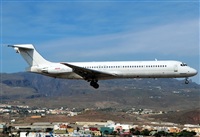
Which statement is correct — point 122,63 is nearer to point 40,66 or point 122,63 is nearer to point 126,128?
point 40,66

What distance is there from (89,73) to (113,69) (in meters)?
3.91

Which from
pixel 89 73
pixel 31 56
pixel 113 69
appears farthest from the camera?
pixel 31 56

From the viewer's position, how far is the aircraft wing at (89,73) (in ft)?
226

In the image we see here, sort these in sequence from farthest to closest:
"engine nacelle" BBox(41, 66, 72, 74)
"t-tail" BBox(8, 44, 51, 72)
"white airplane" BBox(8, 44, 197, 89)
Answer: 1. "t-tail" BBox(8, 44, 51, 72)
2. "engine nacelle" BBox(41, 66, 72, 74)
3. "white airplane" BBox(8, 44, 197, 89)

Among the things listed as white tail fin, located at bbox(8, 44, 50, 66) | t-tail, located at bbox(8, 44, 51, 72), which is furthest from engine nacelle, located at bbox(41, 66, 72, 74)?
white tail fin, located at bbox(8, 44, 50, 66)

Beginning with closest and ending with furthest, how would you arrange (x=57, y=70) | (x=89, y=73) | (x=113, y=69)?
1. (x=113, y=69)
2. (x=89, y=73)
3. (x=57, y=70)

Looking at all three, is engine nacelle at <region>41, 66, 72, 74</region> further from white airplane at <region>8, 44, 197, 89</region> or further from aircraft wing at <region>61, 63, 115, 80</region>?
aircraft wing at <region>61, 63, 115, 80</region>

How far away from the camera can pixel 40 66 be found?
74.2 metres

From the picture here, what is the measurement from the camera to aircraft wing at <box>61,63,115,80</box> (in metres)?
68.8

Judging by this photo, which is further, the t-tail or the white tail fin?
the white tail fin

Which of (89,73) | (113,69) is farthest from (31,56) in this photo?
(113,69)

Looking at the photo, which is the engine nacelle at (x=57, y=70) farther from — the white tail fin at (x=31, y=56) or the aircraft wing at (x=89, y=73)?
the white tail fin at (x=31, y=56)

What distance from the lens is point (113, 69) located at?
6925 centimetres

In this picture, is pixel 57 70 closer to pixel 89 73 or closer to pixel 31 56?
pixel 89 73
